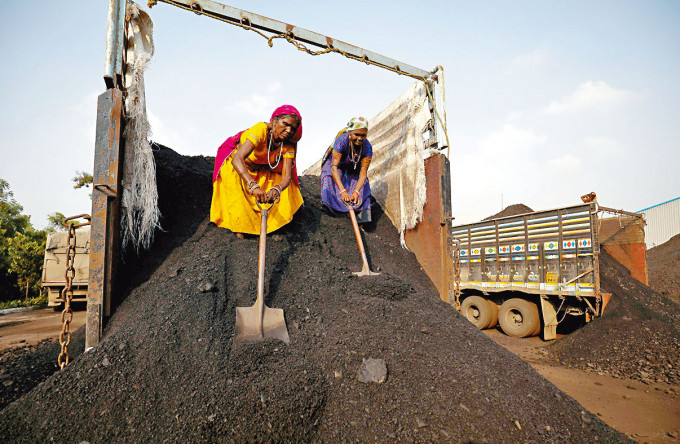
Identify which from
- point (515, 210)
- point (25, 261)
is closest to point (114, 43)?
point (515, 210)

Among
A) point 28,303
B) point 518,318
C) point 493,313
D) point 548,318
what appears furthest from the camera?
point 28,303

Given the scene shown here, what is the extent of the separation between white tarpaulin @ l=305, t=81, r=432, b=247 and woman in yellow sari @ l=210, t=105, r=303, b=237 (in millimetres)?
1299

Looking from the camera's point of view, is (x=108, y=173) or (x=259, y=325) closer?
(x=259, y=325)

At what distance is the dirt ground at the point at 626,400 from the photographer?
2801mm

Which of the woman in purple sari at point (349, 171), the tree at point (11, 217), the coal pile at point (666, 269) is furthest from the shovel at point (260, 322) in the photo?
the tree at point (11, 217)

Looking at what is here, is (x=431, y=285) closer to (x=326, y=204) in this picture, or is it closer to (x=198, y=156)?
(x=326, y=204)

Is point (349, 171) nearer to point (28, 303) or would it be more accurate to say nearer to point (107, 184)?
point (107, 184)

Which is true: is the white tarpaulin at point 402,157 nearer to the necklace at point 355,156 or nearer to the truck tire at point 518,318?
the necklace at point 355,156

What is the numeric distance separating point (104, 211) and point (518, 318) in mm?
6237

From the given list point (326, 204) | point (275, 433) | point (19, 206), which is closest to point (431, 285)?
point (326, 204)

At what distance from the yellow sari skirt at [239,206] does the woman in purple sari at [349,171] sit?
62cm

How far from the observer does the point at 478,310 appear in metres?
6.55

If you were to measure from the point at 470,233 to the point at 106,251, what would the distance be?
6138 millimetres

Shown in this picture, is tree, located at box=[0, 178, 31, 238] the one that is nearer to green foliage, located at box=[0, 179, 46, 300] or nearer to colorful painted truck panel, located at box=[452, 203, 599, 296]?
green foliage, located at box=[0, 179, 46, 300]
